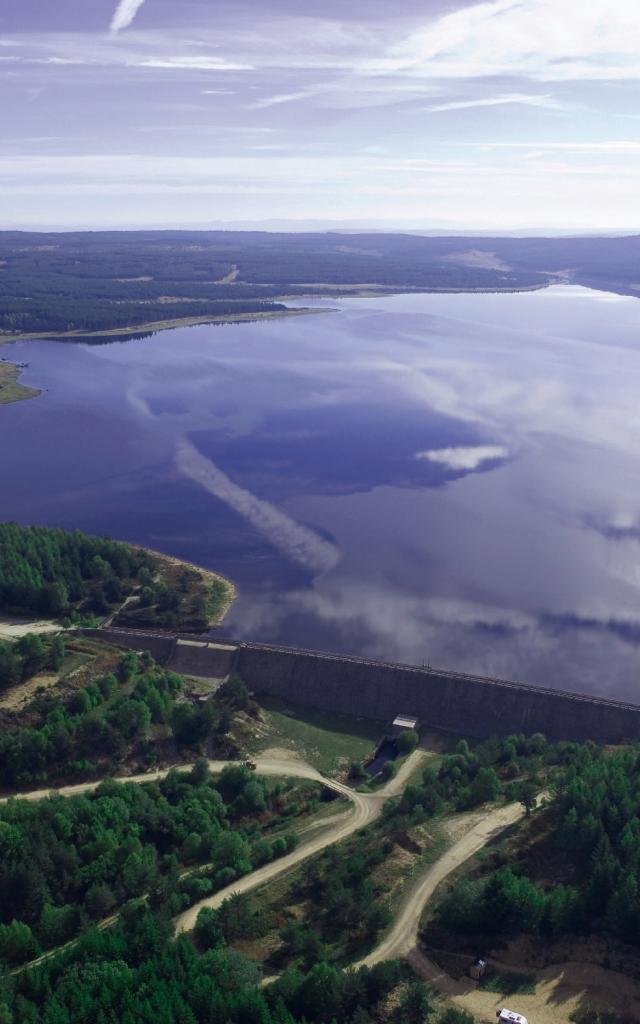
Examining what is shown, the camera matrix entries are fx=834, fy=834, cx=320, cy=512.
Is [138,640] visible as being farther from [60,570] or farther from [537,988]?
[537,988]

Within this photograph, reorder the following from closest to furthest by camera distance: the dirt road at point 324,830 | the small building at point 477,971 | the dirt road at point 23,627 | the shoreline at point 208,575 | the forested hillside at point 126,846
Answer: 1. the small building at point 477,971
2. the forested hillside at point 126,846
3. the dirt road at point 324,830
4. the dirt road at point 23,627
5. the shoreline at point 208,575

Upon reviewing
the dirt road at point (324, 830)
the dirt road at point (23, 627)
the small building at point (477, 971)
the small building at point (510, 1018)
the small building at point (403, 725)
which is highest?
the dirt road at point (23, 627)

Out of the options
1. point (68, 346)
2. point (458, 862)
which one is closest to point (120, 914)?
point (458, 862)

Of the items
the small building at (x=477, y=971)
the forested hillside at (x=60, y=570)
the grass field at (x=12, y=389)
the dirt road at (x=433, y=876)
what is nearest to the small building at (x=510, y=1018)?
the small building at (x=477, y=971)

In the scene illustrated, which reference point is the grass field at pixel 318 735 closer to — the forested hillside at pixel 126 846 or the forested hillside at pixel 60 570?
the forested hillside at pixel 126 846

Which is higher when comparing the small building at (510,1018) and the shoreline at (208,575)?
the shoreline at (208,575)

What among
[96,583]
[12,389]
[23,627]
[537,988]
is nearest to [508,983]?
[537,988]

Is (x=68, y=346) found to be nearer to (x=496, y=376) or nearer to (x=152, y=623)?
(x=496, y=376)

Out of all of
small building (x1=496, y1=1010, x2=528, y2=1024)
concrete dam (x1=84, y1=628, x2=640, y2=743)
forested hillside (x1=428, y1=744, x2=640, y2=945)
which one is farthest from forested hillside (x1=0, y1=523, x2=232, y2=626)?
small building (x1=496, y1=1010, x2=528, y2=1024)
